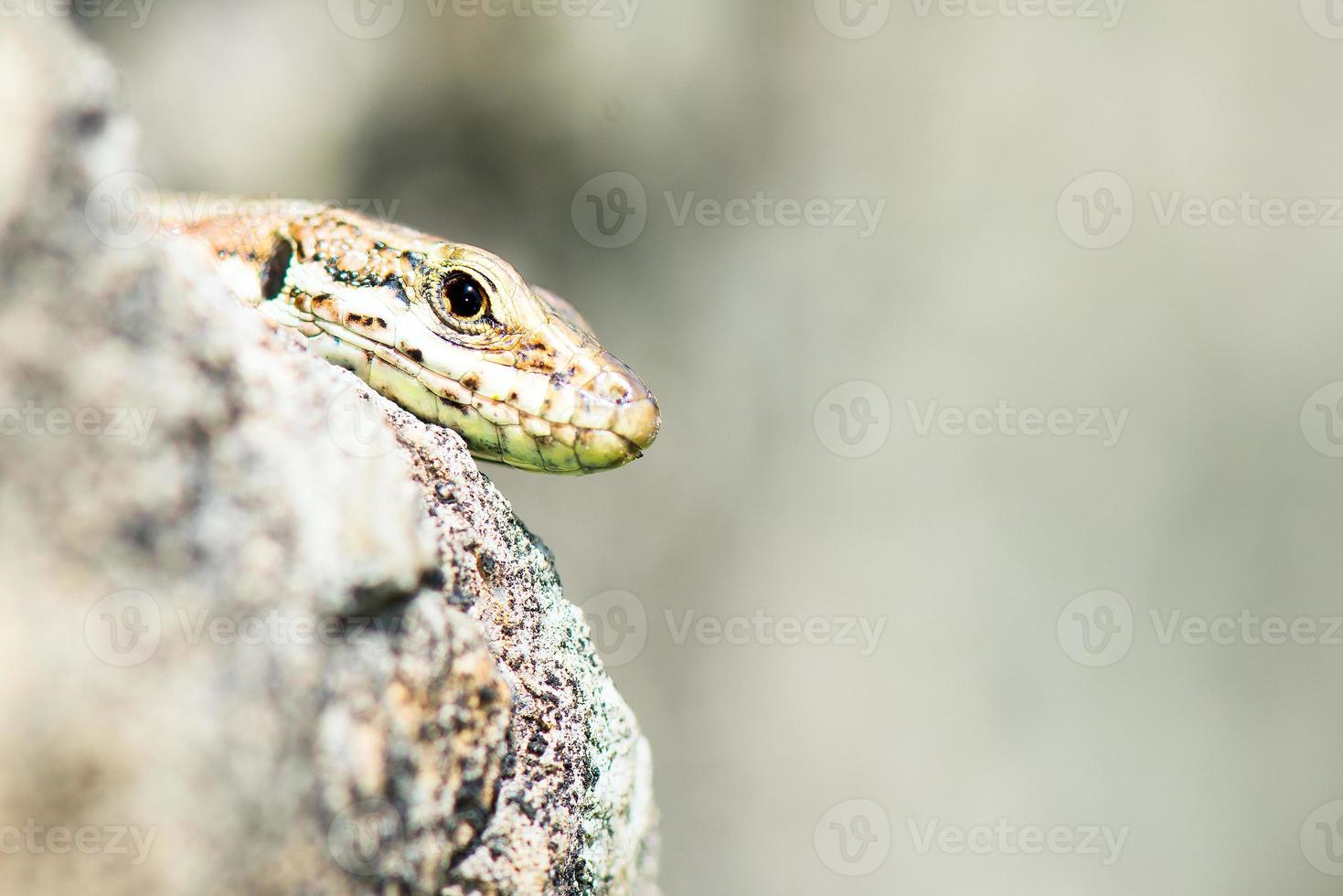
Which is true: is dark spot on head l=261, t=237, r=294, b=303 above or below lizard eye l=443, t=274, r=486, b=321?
below

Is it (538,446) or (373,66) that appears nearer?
(538,446)

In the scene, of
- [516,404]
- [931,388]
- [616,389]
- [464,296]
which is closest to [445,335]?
[464,296]

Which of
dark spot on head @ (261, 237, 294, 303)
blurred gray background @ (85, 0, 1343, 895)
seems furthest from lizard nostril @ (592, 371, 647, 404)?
blurred gray background @ (85, 0, 1343, 895)

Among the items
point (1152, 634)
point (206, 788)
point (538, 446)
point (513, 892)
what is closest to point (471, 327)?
point (538, 446)

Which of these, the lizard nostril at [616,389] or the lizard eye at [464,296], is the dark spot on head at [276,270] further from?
the lizard nostril at [616,389]

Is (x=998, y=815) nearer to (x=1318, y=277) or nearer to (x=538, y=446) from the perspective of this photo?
(x=1318, y=277)

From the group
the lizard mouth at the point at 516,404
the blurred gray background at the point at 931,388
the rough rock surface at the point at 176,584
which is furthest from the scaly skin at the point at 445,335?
the blurred gray background at the point at 931,388

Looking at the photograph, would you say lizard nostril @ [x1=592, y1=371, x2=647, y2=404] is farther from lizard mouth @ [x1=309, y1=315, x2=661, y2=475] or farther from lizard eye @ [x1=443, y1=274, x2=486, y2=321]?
lizard eye @ [x1=443, y1=274, x2=486, y2=321]
